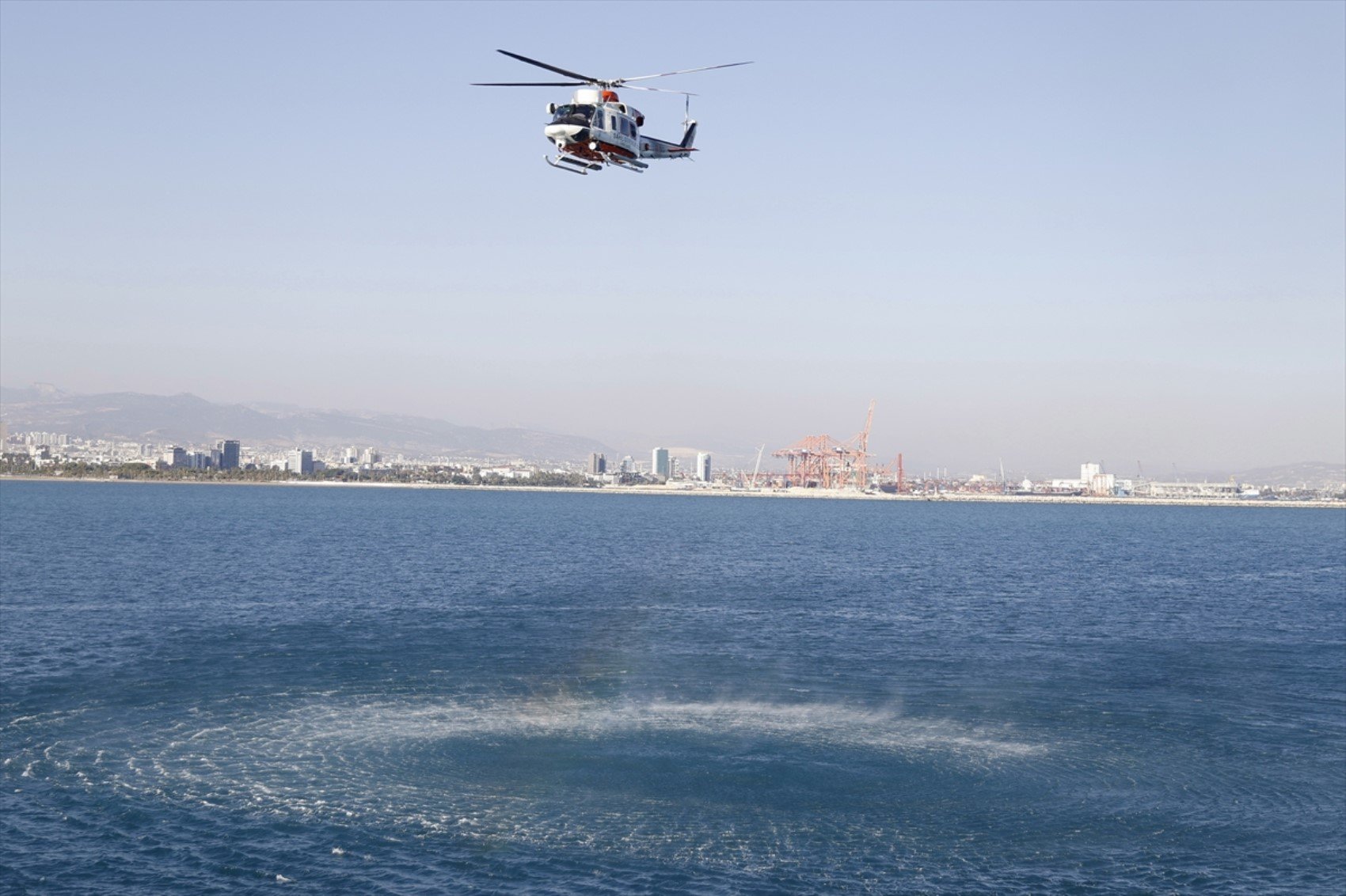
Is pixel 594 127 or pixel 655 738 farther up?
pixel 594 127

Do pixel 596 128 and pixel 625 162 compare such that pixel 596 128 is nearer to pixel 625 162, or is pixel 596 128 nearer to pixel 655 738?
pixel 625 162

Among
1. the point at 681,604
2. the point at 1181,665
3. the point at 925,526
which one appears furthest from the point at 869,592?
the point at 925,526

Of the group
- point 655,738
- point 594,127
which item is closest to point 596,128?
point 594,127

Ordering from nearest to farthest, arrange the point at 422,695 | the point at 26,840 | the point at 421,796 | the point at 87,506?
the point at 26,840, the point at 421,796, the point at 422,695, the point at 87,506

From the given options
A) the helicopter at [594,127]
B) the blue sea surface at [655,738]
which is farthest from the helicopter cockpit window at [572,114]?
the blue sea surface at [655,738]

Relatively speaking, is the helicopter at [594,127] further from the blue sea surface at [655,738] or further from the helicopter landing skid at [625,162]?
the blue sea surface at [655,738]

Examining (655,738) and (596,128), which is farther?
(655,738)

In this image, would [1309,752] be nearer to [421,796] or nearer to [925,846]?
[925,846]
